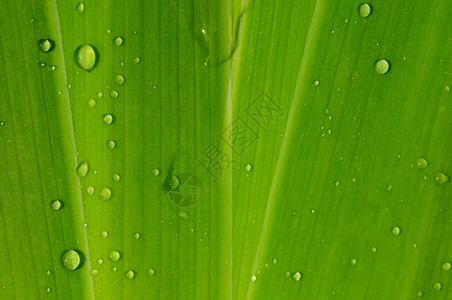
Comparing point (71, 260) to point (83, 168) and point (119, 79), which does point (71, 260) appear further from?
point (119, 79)

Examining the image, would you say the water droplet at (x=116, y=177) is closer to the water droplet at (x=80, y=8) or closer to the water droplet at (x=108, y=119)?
the water droplet at (x=108, y=119)

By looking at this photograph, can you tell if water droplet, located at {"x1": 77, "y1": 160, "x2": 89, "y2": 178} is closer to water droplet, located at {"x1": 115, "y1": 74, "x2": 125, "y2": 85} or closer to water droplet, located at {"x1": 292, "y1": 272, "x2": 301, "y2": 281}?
water droplet, located at {"x1": 115, "y1": 74, "x2": 125, "y2": 85}

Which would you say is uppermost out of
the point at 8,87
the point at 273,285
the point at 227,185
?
the point at 8,87

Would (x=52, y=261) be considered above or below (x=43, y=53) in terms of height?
below

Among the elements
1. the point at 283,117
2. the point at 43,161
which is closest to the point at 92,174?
the point at 43,161

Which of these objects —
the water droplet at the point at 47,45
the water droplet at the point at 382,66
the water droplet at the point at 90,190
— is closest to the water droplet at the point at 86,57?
the water droplet at the point at 47,45

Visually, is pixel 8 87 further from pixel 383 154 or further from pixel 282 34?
pixel 383 154
